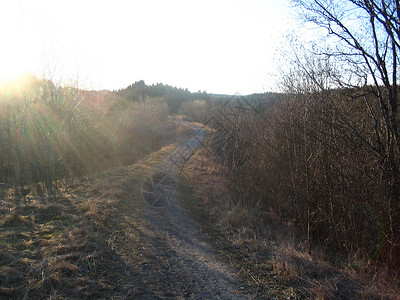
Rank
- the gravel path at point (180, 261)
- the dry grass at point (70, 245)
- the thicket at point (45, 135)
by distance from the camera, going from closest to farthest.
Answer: the dry grass at point (70, 245) → the gravel path at point (180, 261) → the thicket at point (45, 135)

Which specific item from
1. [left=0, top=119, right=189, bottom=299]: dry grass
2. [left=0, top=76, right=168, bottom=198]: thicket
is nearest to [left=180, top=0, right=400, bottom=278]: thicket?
[left=0, top=119, right=189, bottom=299]: dry grass

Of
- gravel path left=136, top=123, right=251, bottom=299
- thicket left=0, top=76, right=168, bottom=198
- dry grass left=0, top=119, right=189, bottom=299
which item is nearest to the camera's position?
dry grass left=0, top=119, right=189, bottom=299

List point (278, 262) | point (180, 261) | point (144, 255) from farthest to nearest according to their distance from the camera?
point (144, 255)
point (180, 261)
point (278, 262)

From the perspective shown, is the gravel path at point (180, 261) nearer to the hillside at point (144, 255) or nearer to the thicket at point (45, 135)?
the hillside at point (144, 255)

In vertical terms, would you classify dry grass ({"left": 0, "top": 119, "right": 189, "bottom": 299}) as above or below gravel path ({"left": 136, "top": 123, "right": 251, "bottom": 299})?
above

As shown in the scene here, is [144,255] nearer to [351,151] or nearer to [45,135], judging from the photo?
[351,151]

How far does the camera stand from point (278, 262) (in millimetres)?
4527

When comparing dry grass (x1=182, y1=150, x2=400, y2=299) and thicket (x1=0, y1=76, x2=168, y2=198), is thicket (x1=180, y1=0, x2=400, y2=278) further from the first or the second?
thicket (x1=0, y1=76, x2=168, y2=198)

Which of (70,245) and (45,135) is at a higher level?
(45,135)

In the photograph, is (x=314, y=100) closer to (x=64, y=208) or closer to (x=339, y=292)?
(x=339, y=292)

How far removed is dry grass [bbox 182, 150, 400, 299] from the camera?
3.63m

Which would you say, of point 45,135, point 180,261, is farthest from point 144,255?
point 45,135

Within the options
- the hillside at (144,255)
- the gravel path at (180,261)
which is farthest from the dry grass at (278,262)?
the gravel path at (180,261)

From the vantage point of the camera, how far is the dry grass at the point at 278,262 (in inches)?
143
